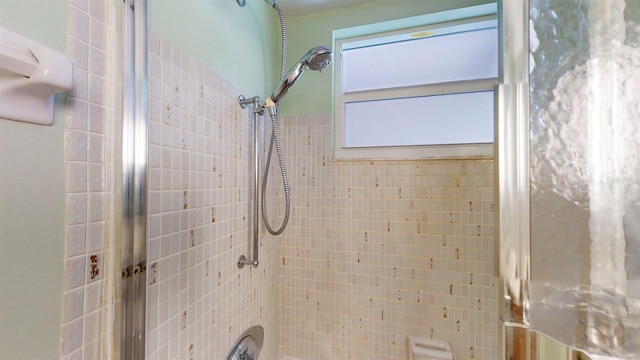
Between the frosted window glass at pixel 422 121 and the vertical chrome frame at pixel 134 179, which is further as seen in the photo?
the frosted window glass at pixel 422 121

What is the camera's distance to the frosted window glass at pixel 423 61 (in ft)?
3.77

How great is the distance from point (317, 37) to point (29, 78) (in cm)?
119

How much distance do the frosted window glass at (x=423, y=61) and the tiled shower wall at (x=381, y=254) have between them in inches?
14.0

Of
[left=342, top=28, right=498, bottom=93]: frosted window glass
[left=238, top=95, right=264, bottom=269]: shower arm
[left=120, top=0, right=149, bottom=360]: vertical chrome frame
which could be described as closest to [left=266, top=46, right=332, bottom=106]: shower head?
[left=238, top=95, right=264, bottom=269]: shower arm

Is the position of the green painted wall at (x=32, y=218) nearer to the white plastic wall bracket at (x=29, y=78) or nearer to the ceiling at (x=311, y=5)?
the white plastic wall bracket at (x=29, y=78)

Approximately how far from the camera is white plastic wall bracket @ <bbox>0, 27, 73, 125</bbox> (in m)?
0.30

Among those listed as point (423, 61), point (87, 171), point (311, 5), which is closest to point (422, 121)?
point (423, 61)

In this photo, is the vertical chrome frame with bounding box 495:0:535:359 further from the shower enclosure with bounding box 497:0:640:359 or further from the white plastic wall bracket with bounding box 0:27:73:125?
the white plastic wall bracket with bounding box 0:27:73:125

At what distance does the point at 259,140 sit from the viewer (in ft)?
3.47

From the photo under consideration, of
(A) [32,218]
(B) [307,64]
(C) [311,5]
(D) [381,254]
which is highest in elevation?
(C) [311,5]

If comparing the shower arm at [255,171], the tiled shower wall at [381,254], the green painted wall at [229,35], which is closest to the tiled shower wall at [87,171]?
the green painted wall at [229,35]

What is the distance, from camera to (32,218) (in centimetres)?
34

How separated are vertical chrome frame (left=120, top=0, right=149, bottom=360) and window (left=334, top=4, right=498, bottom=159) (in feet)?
2.97

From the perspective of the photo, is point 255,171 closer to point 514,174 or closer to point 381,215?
point 381,215
